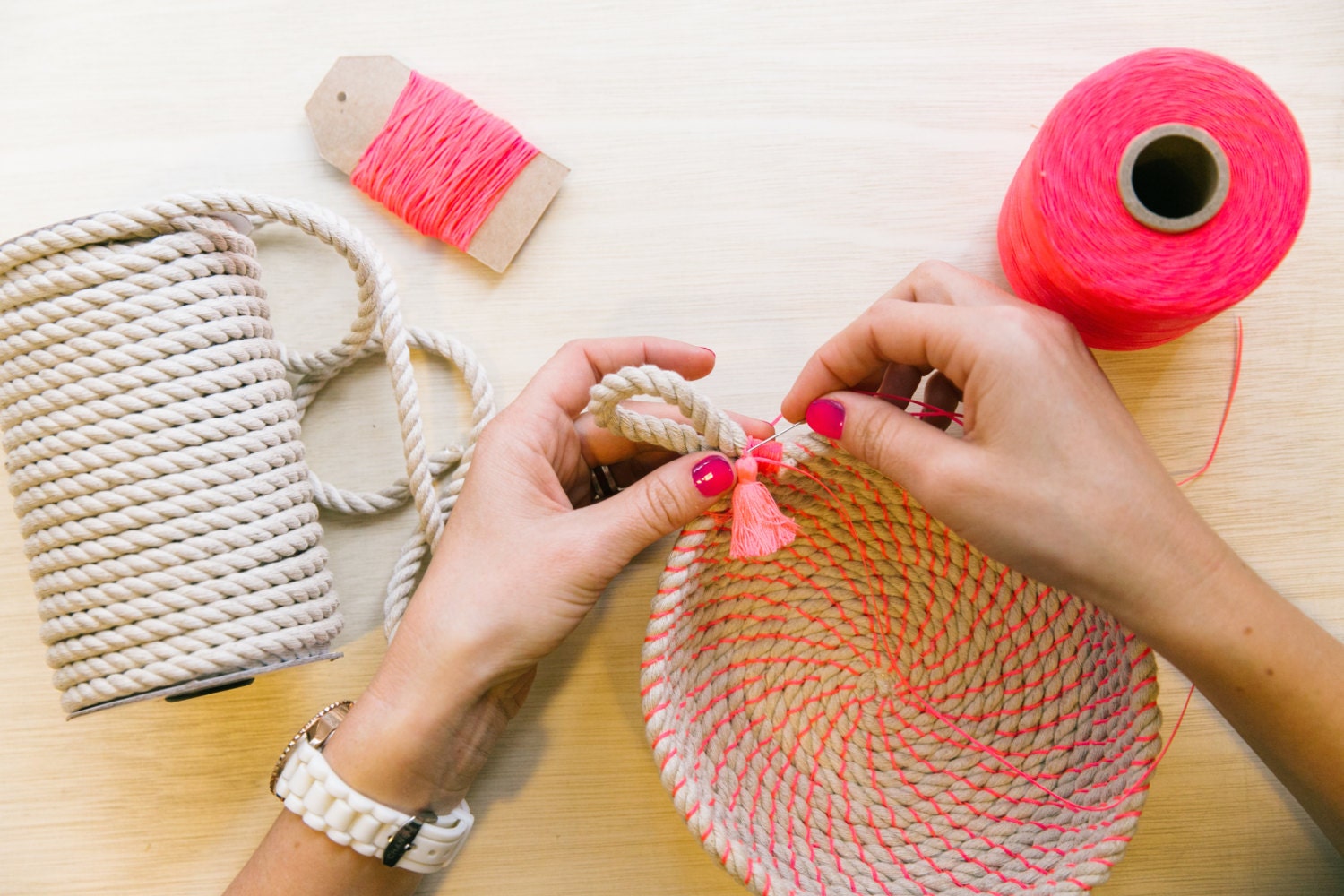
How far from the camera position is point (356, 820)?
1.83ft

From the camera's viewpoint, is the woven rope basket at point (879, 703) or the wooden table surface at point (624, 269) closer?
the woven rope basket at point (879, 703)

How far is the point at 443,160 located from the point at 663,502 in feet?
1.18

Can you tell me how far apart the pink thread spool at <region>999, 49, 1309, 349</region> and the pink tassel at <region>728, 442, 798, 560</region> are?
0.84 feet

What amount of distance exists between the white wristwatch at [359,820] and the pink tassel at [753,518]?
0.30 m

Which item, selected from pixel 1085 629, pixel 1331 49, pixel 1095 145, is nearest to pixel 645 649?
pixel 1085 629

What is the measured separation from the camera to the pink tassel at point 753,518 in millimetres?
540

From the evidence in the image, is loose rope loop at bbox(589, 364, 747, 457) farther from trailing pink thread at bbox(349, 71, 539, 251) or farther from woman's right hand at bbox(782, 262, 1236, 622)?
trailing pink thread at bbox(349, 71, 539, 251)

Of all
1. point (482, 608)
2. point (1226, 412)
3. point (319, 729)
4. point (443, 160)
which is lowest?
point (319, 729)

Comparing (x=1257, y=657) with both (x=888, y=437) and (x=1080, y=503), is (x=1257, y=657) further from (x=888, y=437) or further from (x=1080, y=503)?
(x=888, y=437)

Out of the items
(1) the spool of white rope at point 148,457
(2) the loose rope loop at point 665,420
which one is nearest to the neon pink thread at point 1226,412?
(2) the loose rope loop at point 665,420

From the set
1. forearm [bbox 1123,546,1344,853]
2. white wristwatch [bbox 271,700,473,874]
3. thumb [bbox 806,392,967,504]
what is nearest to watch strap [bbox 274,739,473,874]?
white wristwatch [bbox 271,700,473,874]

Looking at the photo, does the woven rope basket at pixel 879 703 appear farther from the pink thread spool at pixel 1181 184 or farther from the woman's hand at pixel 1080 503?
the pink thread spool at pixel 1181 184

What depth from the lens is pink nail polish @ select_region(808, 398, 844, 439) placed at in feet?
1.80

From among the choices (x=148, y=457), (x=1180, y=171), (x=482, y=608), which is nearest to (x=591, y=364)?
(x=482, y=608)
